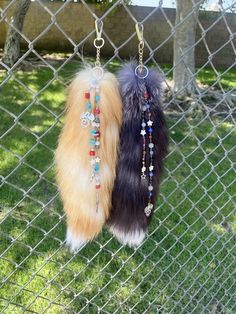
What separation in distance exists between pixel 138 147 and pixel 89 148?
0.50 ft

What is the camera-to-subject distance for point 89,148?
1125mm

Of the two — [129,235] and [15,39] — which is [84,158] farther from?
[15,39]

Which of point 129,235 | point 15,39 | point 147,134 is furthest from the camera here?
point 15,39

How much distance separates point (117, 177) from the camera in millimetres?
1214

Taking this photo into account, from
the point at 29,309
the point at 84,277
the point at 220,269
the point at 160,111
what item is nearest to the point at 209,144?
the point at 220,269

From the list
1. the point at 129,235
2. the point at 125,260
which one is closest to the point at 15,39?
the point at 125,260

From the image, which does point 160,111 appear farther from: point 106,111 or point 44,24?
point 44,24

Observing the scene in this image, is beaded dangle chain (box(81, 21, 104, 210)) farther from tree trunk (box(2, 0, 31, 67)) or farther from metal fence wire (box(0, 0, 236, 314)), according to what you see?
tree trunk (box(2, 0, 31, 67))

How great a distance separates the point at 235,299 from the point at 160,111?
1.52 meters

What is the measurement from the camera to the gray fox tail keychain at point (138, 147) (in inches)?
45.2

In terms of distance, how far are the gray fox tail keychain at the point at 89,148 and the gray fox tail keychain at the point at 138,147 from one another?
0.03 meters

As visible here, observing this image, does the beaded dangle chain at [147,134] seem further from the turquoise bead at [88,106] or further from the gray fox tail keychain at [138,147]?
the turquoise bead at [88,106]

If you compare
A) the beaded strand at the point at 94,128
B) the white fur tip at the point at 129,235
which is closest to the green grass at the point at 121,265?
the white fur tip at the point at 129,235

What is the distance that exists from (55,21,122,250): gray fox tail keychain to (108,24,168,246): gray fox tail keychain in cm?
3
